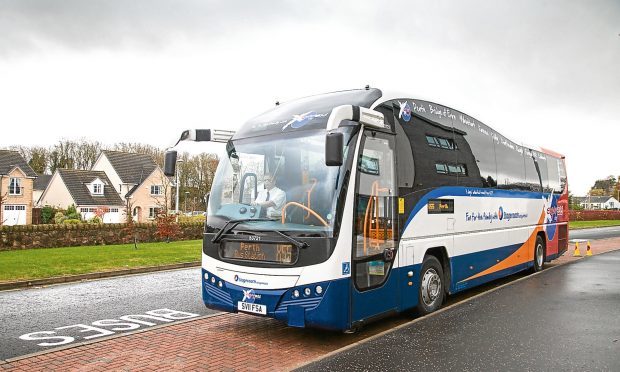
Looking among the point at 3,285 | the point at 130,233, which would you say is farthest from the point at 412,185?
the point at 130,233

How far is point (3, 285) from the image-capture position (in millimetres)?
10953

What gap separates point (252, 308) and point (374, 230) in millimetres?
1873

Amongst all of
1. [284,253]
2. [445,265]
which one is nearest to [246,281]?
[284,253]

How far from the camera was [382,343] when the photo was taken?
6320mm

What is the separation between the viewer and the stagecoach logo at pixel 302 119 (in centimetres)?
674

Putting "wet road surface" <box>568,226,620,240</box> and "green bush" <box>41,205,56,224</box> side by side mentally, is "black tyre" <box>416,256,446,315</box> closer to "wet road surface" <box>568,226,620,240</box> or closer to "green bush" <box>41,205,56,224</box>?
"wet road surface" <box>568,226,620,240</box>

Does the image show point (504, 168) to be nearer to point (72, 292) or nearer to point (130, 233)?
point (72, 292)

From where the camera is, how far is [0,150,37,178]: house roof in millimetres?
49969

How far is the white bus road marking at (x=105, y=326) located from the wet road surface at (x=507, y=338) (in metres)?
3.27

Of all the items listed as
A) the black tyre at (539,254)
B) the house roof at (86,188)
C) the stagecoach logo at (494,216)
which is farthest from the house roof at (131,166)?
the stagecoach logo at (494,216)

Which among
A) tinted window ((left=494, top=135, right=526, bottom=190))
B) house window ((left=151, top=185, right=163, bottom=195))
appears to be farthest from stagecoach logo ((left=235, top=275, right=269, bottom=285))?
house window ((left=151, top=185, right=163, bottom=195))

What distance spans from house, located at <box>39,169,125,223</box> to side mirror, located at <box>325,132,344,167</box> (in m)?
56.0

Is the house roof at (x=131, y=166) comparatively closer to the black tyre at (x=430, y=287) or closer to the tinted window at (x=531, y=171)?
the tinted window at (x=531, y=171)

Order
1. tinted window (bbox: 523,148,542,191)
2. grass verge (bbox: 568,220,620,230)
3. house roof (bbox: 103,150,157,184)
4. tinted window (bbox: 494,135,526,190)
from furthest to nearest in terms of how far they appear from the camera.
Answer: house roof (bbox: 103,150,157,184), grass verge (bbox: 568,220,620,230), tinted window (bbox: 523,148,542,191), tinted window (bbox: 494,135,526,190)
